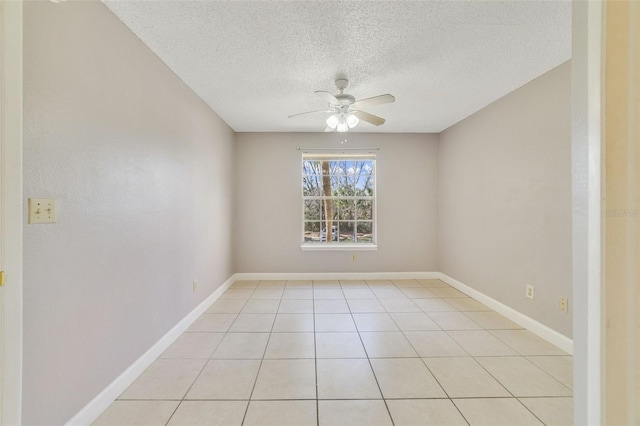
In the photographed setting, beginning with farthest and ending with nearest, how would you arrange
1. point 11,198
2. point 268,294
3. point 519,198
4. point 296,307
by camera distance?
point 268,294, point 296,307, point 519,198, point 11,198

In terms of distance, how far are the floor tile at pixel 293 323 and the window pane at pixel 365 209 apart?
2.05 metres

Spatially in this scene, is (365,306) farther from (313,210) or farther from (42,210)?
(42,210)

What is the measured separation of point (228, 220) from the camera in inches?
153

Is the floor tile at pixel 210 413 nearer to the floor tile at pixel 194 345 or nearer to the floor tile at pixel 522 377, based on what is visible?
the floor tile at pixel 194 345

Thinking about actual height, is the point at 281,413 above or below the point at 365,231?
below

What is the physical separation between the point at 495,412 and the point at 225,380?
170 centimetres

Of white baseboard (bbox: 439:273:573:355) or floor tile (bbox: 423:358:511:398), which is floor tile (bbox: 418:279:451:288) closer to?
white baseboard (bbox: 439:273:573:355)

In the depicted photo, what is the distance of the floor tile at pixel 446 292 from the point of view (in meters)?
3.51

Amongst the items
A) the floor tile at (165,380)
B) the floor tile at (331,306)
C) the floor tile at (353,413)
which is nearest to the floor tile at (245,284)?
the floor tile at (331,306)

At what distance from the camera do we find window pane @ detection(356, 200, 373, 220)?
441cm

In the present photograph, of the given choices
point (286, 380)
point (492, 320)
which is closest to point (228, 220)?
point (286, 380)

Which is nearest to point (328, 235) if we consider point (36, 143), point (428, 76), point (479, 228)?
point (479, 228)

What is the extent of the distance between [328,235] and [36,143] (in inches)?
142

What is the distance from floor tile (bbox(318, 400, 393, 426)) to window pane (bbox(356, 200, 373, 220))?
303 cm
